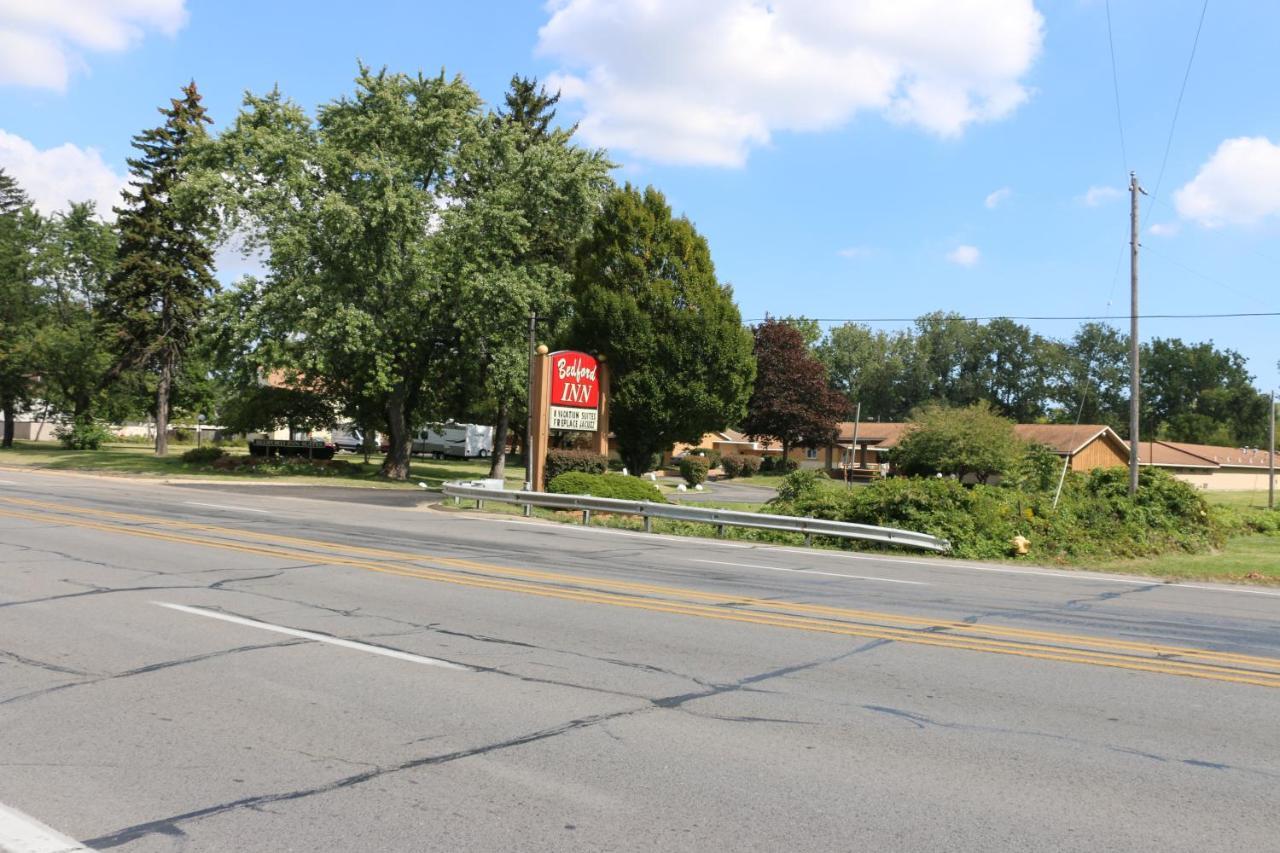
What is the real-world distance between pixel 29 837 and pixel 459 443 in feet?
204

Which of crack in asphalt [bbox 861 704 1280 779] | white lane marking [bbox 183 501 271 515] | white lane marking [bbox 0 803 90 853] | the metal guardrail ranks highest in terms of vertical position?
the metal guardrail

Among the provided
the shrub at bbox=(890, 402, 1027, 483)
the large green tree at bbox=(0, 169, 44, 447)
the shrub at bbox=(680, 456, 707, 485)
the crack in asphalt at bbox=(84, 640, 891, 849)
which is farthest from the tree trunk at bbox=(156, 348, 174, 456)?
the crack in asphalt at bbox=(84, 640, 891, 849)

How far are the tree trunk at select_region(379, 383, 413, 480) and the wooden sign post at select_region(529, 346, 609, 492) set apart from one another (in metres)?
12.5

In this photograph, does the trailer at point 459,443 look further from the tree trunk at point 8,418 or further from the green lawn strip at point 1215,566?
the green lawn strip at point 1215,566

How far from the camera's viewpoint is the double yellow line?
850cm

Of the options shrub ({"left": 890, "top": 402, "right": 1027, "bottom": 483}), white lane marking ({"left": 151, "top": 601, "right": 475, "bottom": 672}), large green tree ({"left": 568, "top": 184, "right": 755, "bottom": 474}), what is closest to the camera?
white lane marking ({"left": 151, "top": 601, "right": 475, "bottom": 672})

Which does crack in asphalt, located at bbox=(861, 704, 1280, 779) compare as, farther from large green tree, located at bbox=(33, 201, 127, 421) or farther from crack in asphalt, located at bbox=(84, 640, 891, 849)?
large green tree, located at bbox=(33, 201, 127, 421)

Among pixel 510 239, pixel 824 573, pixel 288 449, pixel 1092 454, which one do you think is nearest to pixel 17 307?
pixel 288 449

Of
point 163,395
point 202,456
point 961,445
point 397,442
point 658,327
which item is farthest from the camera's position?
point 163,395

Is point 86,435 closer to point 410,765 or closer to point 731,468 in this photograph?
point 731,468

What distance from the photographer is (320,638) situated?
8.61m

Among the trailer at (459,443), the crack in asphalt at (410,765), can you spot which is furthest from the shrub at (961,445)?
the crack in asphalt at (410,765)

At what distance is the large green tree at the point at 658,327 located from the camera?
31.7m

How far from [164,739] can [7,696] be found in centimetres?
171
